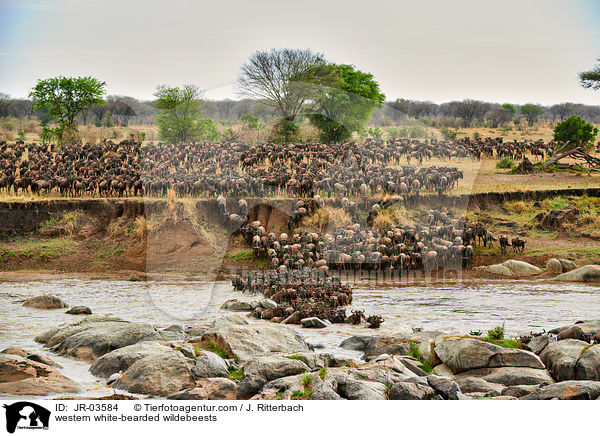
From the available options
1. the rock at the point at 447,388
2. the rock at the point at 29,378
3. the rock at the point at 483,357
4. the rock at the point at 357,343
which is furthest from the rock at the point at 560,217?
the rock at the point at 29,378

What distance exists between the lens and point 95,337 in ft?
45.1

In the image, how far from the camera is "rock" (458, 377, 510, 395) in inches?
429

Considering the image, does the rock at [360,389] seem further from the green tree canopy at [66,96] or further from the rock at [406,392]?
the green tree canopy at [66,96]

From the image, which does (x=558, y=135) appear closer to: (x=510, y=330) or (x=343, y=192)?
(x=343, y=192)

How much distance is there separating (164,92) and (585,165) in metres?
28.9

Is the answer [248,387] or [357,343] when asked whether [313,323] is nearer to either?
[357,343]

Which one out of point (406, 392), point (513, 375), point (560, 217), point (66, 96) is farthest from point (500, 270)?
point (66, 96)

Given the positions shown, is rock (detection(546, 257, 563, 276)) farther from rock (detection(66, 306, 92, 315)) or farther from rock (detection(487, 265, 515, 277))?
rock (detection(66, 306, 92, 315))

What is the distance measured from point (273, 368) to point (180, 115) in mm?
35272

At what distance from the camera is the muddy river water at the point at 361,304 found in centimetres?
1650

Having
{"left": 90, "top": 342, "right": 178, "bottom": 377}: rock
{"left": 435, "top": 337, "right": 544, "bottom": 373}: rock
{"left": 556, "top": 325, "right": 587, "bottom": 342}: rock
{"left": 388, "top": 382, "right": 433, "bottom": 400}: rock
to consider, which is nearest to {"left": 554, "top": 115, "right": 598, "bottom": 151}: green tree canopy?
{"left": 556, "top": 325, "right": 587, "bottom": 342}: rock

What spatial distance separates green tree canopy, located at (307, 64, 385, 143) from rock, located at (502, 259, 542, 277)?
69.2 ft

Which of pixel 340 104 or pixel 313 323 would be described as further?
pixel 340 104

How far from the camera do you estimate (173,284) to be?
23.8 m
